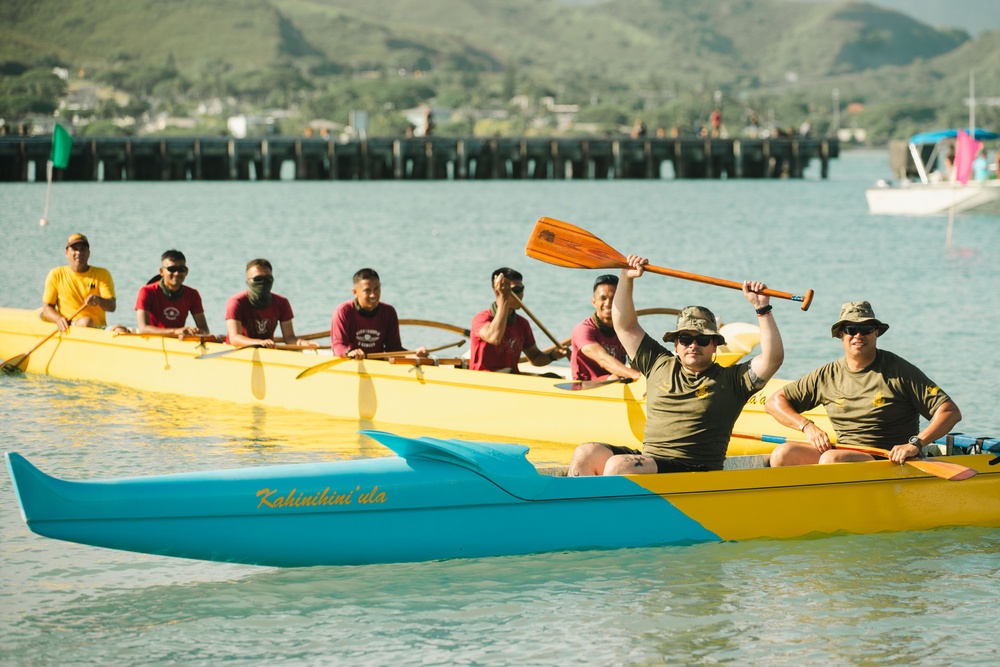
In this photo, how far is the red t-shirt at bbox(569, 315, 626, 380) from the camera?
412 inches

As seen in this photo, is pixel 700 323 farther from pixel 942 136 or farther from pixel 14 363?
pixel 942 136

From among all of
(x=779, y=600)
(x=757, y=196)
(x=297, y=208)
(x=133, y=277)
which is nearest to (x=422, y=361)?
(x=779, y=600)

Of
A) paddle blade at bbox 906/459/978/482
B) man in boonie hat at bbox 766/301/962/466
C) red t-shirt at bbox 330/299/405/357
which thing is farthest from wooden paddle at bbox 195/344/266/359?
paddle blade at bbox 906/459/978/482

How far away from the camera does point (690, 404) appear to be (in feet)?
24.7

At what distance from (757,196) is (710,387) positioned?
49.7 metres

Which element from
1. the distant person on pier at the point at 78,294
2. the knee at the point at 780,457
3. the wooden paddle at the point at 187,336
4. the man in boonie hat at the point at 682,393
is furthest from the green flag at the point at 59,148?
the knee at the point at 780,457

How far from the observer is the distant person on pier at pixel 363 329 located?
37.8 feet

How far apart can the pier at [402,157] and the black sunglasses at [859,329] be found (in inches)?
2100

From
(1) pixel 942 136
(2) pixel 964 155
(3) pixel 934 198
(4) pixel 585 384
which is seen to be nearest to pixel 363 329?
(4) pixel 585 384

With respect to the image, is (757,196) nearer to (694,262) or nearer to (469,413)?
(694,262)

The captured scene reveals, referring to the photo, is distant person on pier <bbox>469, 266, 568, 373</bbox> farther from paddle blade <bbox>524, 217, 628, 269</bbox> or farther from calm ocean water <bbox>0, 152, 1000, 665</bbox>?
paddle blade <bbox>524, 217, 628, 269</bbox>

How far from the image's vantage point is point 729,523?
789 cm

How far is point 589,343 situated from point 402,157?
179 ft

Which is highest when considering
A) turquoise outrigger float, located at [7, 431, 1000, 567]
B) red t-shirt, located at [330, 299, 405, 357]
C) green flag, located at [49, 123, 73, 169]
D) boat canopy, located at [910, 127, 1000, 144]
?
boat canopy, located at [910, 127, 1000, 144]
